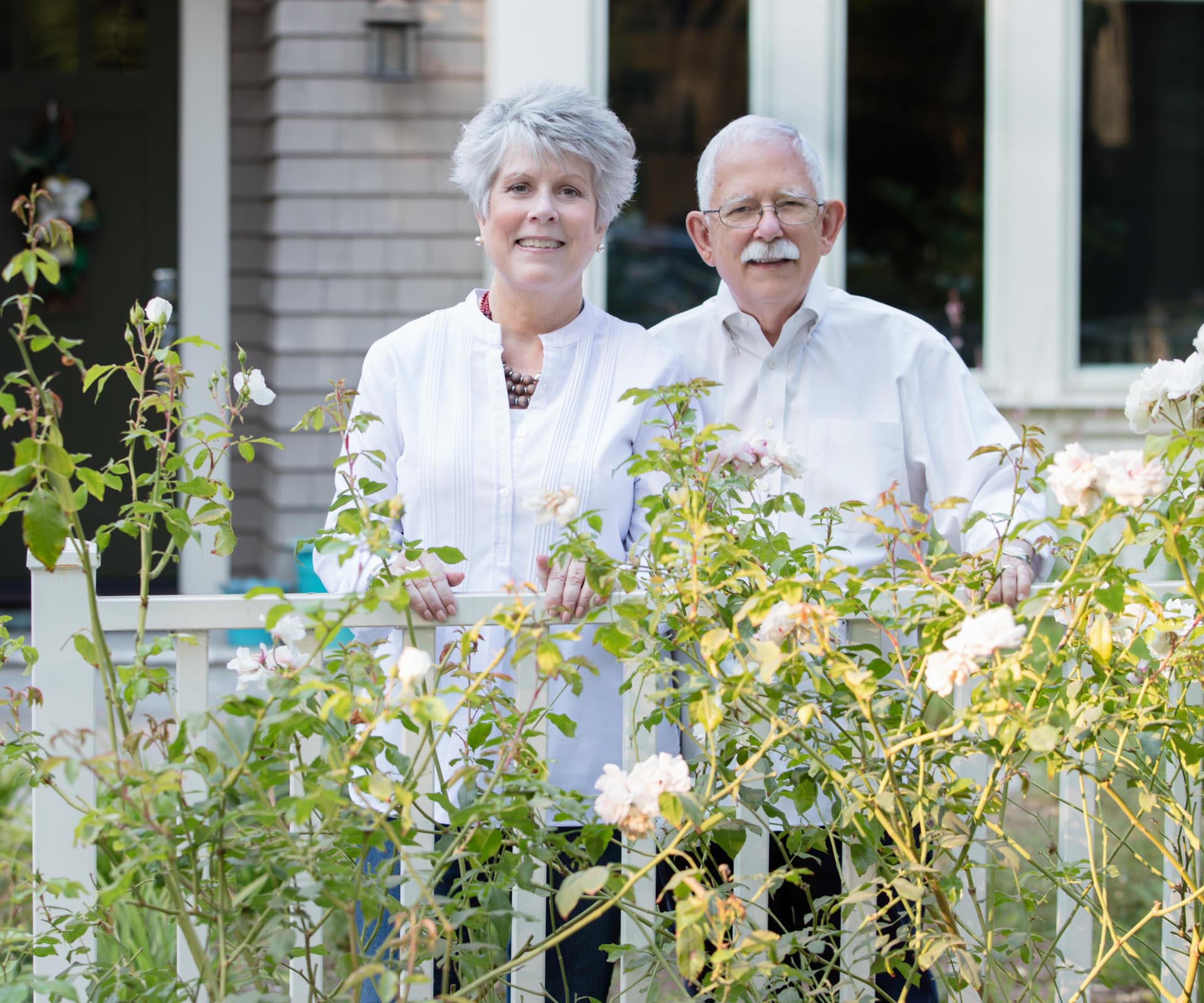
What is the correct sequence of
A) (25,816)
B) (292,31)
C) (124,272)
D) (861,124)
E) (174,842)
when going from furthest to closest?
(124,272)
(861,124)
(292,31)
(25,816)
(174,842)

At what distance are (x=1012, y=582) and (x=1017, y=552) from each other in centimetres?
9

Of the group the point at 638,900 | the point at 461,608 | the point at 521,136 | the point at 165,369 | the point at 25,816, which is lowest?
the point at 25,816

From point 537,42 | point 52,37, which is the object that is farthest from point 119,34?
point 537,42

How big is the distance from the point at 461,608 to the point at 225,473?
3981mm

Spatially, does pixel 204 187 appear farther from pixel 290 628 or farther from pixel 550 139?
pixel 290 628

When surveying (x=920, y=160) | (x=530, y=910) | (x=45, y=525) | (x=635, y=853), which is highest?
(x=920, y=160)

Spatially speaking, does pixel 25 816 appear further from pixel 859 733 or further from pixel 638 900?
pixel 859 733

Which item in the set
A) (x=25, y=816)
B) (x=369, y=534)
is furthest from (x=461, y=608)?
(x=25, y=816)

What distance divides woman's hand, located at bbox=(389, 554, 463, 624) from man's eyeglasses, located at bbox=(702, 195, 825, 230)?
817 mm

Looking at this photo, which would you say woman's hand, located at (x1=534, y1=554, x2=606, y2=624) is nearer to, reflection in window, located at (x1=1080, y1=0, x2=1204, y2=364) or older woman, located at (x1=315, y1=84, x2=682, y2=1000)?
older woman, located at (x1=315, y1=84, x2=682, y2=1000)

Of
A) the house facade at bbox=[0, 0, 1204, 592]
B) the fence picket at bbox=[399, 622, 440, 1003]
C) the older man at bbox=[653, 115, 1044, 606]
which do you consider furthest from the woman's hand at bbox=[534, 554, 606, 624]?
the house facade at bbox=[0, 0, 1204, 592]

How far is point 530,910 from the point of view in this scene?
74.3 inches

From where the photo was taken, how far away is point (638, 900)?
190 cm

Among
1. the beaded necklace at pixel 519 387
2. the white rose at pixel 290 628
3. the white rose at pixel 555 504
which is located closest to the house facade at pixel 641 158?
the beaded necklace at pixel 519 387
